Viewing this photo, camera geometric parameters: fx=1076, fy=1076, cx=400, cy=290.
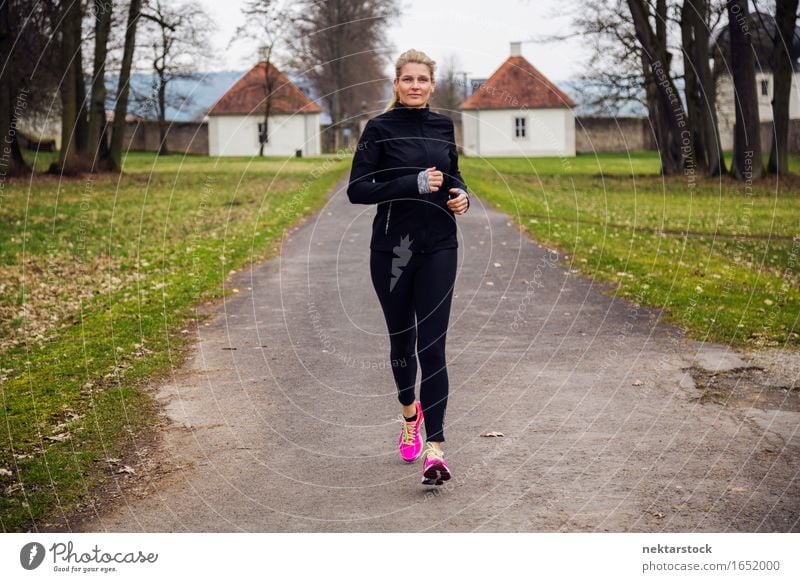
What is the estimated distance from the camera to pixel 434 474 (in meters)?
5.93

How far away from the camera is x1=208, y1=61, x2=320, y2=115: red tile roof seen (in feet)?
205

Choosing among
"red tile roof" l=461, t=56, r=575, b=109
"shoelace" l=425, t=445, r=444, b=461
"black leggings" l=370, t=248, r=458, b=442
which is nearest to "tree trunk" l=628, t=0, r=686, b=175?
"red tile roof" l=461, t=56, r=575, b=109

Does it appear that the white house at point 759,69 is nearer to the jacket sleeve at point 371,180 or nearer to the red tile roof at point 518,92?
the red tile roof at point 518,92

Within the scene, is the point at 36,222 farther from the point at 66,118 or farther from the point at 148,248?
the point at 66,118

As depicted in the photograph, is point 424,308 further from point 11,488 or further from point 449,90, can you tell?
point 449,90

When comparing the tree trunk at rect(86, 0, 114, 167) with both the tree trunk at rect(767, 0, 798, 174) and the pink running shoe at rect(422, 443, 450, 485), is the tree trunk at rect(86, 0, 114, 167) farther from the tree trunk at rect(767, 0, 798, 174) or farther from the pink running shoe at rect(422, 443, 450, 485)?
the pink running shoe at rect(422, 443, 450, 485)

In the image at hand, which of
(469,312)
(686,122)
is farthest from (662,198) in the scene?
(469,312)

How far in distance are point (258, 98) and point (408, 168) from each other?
68474 millimetres

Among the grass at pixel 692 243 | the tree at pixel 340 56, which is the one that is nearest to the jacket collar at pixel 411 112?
the grass at pixel 692 243

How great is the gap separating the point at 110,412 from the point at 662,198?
89.2 feet

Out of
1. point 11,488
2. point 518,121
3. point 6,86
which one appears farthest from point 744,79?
point 518,121

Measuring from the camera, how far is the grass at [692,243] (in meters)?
11.4

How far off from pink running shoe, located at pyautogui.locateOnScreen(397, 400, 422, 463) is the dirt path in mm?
86

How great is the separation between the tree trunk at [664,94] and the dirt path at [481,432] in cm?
2450
